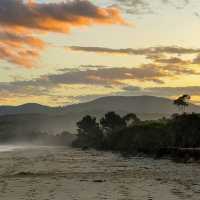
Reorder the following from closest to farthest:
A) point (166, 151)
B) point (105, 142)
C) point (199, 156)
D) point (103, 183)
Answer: point (103, 183) < point (199, 156) < point (166, 151) < point (105, 142)

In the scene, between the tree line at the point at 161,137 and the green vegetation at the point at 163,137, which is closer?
the green vegetation at the point at 163,137

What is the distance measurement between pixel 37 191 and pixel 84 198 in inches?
196

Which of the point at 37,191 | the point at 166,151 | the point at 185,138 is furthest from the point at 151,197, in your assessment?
the point at 185,138

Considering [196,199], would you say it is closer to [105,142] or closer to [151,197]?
[151,197]

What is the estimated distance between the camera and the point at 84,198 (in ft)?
108

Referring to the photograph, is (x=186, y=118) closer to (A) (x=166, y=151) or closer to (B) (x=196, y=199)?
(A) (x=166, y=151)

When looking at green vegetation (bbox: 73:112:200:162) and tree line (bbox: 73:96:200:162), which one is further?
tree line (bbox: 73:96:200:162)

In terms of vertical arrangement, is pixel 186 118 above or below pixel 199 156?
above

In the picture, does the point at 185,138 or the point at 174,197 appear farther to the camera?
the point at 185,138

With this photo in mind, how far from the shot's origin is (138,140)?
136 metres

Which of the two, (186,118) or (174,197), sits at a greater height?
(186,118)

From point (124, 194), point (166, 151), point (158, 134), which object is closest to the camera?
point (124, 194)

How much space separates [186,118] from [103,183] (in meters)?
82.2

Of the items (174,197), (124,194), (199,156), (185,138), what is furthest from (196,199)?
(185,138)
